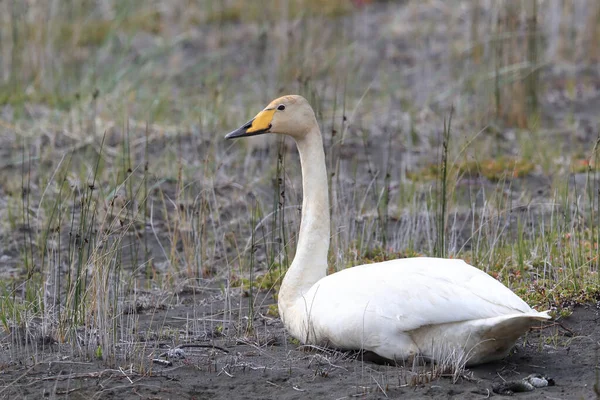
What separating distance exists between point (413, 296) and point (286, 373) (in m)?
0.71

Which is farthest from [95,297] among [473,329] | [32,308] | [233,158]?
[233,158]

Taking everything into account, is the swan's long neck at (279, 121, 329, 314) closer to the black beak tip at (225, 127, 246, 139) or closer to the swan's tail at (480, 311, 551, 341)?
the black beak tip at (225, 127, 246, 139)

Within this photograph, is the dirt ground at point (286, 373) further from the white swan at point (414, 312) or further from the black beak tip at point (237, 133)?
the black beak tip at point (237, 133)

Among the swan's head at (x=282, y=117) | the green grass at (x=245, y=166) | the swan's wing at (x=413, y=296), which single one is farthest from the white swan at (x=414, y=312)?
the swan's head at (x=282, y=117)

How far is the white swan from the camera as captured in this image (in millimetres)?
4887

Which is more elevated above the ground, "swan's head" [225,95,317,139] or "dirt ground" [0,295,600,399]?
"swan's head" [225,95,317,139]

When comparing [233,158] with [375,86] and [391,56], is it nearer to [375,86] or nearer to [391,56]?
[375,86]

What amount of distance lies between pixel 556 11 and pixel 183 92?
4.75m

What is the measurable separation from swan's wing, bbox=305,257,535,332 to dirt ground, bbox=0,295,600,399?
0.24 metres

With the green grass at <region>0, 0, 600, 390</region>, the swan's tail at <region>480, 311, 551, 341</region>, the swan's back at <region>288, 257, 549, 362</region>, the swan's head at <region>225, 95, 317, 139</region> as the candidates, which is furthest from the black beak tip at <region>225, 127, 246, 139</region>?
the swan's tail at <region>480, 311, 551, 341</region>

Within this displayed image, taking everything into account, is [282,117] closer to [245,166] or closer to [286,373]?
[286,373]

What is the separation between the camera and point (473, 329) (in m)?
4.87

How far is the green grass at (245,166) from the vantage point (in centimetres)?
634

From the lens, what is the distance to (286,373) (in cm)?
508
